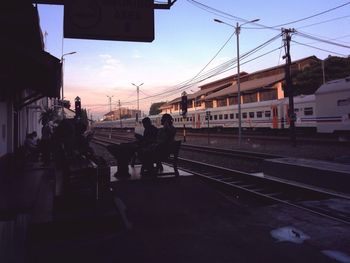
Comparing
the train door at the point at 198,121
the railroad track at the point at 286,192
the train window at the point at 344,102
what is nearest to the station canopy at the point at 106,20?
the railroad track at the point at 286,192

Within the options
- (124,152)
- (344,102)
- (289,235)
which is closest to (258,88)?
(344,102)

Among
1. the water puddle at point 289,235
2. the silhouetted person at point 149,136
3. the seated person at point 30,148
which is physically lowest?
the water puddle at point 289,235

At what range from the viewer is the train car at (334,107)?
25.0 meters

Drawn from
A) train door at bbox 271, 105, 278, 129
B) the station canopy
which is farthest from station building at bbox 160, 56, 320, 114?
the station canopy

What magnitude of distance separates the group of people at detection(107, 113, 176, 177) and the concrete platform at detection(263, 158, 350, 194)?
11.7 ft

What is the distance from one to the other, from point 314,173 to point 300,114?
2470cm

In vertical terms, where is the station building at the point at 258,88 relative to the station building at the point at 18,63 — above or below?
above

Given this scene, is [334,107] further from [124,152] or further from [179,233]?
[179,233]

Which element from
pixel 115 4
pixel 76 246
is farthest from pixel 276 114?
pixel 76 246

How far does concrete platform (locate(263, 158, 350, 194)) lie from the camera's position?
9.44m

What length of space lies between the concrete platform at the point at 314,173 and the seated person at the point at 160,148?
11.8 feet

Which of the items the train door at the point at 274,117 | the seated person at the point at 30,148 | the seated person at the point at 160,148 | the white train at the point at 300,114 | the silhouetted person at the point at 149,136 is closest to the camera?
the seated person at the point at 160,148

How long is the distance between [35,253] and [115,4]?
461 cm

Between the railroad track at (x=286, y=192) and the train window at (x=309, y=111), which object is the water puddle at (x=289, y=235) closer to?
the railroad track at (x=286, y=192)
